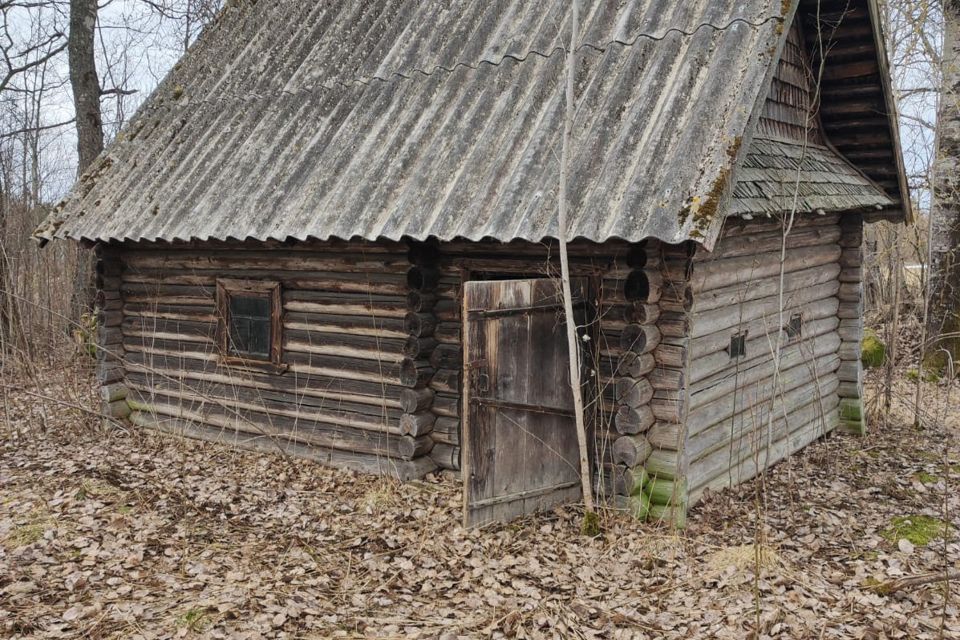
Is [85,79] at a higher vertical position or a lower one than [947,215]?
higher

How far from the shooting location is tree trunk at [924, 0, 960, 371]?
40.1 feet

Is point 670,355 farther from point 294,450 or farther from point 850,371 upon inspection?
point 850,371

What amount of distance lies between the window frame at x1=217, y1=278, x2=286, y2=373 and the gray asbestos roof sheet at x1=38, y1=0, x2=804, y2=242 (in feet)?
3.04

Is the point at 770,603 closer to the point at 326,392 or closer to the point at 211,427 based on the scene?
the point at 326,392

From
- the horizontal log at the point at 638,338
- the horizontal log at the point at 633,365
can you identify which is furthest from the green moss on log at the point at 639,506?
the horizontal log at the point at 638,338

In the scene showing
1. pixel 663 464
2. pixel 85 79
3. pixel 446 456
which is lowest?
pixel 446 456

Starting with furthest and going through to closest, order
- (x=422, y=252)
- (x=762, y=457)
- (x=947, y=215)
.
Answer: (x=947, y=215) → (x=762, y=457) → (x=422, y=252)

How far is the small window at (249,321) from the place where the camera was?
29.8 feet

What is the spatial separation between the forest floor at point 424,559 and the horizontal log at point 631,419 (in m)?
0.76

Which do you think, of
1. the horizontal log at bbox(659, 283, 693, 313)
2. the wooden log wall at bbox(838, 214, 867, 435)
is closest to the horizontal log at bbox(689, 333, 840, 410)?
the wooden log wall at bbox(838, 214, 867, 435)

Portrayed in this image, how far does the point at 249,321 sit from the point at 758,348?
222 inches

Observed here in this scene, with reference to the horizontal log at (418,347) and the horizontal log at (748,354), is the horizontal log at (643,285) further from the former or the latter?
the horizontal log at (418,347)

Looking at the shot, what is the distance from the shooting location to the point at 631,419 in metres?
6.73

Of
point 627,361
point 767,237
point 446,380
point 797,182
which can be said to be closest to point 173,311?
point 446,380
